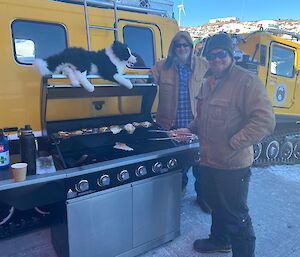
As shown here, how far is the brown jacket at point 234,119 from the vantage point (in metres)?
2.10

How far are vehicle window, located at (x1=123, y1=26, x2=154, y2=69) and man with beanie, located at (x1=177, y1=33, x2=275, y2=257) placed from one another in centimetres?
116

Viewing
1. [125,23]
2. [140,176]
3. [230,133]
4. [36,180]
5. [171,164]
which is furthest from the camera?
[125,23]

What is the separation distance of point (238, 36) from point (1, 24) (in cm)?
444

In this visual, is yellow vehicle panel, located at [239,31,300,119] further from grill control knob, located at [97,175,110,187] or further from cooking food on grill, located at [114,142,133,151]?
grill control knob, located at [97,175,110,187]

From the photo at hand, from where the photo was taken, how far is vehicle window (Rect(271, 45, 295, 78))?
5363 mm

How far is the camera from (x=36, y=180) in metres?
1.90

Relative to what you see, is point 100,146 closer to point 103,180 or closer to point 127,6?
point 103,180

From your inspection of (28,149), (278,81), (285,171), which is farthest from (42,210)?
(278,81)

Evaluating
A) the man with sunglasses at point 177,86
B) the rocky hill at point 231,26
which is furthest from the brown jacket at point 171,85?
the rocky hill at point 231,26

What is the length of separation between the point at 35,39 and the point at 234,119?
200 cm

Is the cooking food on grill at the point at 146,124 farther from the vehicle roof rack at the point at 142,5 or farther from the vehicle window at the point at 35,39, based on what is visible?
the vehicle roof rack at the point at 142,5

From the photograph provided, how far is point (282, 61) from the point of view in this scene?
5.54m

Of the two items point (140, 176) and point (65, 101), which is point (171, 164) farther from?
point (65, 101)

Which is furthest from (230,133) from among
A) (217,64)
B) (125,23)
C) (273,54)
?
(273,54)
